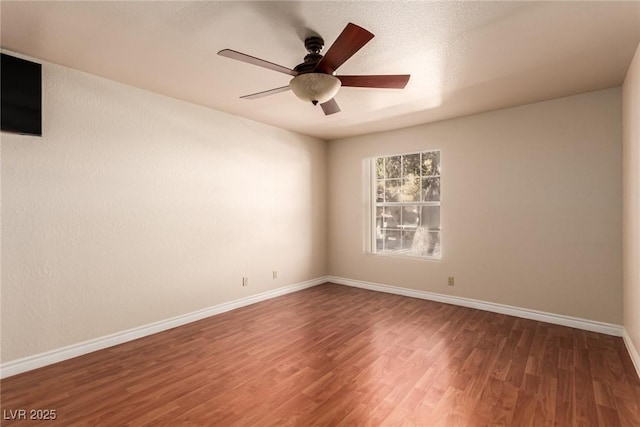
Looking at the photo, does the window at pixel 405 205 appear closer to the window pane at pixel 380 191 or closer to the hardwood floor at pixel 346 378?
the window pane at pixel 380 191

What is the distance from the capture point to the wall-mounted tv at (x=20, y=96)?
93.3 inches

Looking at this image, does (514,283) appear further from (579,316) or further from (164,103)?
(164,103)

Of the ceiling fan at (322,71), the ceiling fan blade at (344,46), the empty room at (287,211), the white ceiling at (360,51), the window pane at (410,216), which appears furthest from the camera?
the window pane at (410,216)

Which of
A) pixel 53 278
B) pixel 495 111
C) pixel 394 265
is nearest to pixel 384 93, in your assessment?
pixel 495 111

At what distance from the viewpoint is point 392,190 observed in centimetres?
504

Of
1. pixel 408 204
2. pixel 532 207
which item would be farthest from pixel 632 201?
pixel 408 204

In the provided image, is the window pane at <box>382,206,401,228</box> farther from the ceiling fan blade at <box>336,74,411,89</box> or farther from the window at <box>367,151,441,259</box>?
the ceiling fan blade at <box>336,74,411,89</box>

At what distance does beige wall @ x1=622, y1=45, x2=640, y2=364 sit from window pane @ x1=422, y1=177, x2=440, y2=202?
194cm

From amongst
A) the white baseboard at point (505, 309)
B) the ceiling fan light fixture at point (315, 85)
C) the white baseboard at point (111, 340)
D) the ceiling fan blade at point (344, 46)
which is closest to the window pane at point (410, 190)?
the white baseboard at point (505, 309)

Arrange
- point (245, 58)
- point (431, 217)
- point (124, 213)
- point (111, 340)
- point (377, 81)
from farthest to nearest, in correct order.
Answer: point (431, 217) < point (124, 213) < point (111, 340) < point (377, 81) < point (245, 58)

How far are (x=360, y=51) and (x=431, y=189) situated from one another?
2.67 meters

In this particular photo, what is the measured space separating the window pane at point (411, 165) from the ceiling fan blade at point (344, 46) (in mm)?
2973

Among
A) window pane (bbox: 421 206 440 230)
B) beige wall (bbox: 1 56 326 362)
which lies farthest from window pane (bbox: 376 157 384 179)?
beige wall (bbox: 1 56 326 362)

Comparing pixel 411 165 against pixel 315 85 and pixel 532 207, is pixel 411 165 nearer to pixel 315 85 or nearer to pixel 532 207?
pixel 532 207
